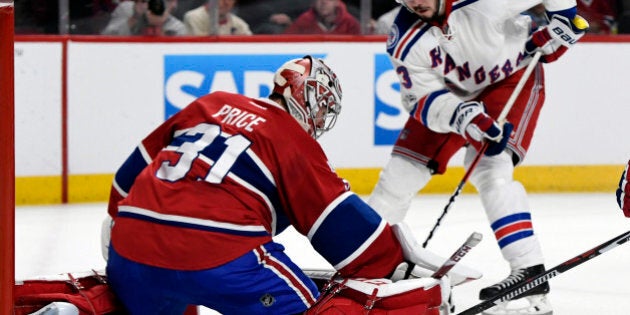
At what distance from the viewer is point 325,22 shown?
5707 millimetres

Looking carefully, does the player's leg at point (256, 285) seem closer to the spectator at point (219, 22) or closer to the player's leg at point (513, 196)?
the player's leg at point (513, 196)

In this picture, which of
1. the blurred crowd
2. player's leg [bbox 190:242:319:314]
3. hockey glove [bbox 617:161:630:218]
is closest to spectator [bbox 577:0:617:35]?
the blurred crowd

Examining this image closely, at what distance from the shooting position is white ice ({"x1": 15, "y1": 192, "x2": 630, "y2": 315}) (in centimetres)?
383

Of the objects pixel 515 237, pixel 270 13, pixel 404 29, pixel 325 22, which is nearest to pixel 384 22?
pixel 325 22

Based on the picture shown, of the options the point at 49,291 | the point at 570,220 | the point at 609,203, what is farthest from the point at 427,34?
the point at 609,203

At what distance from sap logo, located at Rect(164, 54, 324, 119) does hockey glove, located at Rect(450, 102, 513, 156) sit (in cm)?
207

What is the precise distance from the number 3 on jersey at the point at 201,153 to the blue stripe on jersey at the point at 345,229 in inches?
9.5

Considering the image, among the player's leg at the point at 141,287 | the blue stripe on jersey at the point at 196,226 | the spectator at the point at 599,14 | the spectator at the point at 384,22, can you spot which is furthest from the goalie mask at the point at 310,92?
the spectator at the point at 599,14

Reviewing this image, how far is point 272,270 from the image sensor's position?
2.59 metres

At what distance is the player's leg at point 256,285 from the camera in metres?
2.54

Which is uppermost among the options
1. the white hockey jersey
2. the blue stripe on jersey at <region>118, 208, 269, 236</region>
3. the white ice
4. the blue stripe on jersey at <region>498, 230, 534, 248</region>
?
the white hockey jersey

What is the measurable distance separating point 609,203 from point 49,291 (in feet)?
10.6

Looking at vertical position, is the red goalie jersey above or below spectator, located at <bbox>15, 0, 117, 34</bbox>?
above

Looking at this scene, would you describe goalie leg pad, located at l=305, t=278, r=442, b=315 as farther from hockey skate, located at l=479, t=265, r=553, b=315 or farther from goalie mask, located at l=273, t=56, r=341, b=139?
hockey skate, located at l=479, t=265, r=553, b=315
